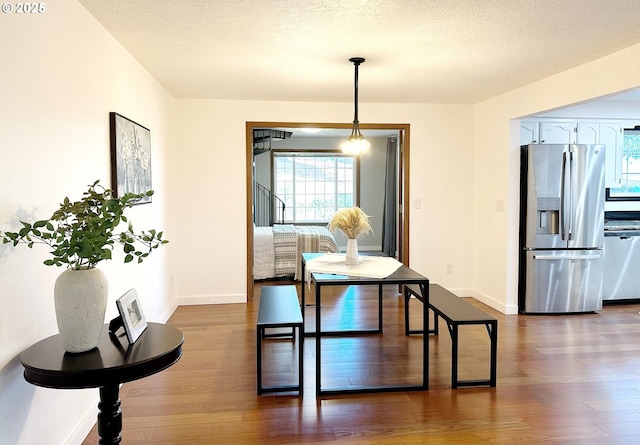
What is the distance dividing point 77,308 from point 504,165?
4.31 metres

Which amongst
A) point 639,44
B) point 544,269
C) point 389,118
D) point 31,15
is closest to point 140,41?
point 31,15

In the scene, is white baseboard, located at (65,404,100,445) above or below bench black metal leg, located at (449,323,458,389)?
below

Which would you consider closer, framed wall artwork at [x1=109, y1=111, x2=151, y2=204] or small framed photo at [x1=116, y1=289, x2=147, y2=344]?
small framed photo at [x1=116, y1=289, x2=147, y2=344]

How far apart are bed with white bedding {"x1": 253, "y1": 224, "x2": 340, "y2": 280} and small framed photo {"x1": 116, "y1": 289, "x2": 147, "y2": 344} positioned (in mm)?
4350

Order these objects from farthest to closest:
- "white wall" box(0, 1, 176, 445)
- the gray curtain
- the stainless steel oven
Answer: the gray curtain, the stainless steel oven, "white wall" box(0, 1, 176, 445)

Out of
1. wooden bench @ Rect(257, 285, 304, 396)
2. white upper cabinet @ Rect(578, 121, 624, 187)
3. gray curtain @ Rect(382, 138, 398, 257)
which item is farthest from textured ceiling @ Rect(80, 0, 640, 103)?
gray curtain @ Rect(382, 138, 398, 257)

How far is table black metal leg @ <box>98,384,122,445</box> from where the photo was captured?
A: 183cm

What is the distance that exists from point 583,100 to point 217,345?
3.63m

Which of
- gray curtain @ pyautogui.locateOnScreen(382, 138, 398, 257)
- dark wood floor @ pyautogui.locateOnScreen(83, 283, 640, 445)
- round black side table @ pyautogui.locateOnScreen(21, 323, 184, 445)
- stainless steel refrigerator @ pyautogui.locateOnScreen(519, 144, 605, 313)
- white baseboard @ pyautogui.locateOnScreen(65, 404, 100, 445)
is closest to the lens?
round black side table @ pyautogui.locateOnScreen(21, 323, 184, 445)

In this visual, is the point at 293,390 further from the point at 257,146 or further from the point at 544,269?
the point at 257,146

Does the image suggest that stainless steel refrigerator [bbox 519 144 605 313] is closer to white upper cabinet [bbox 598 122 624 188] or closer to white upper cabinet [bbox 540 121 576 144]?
white upper cabinet [bbox 540 121 576 144]

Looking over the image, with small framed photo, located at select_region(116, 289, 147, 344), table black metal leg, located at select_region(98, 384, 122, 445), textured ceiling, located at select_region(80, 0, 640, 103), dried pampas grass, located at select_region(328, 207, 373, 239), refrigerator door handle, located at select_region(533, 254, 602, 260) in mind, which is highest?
textured ceiling, located at select_region(80, 0, 640, 103)

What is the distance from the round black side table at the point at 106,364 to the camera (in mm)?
1589

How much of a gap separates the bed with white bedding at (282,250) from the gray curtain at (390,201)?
288 cm
